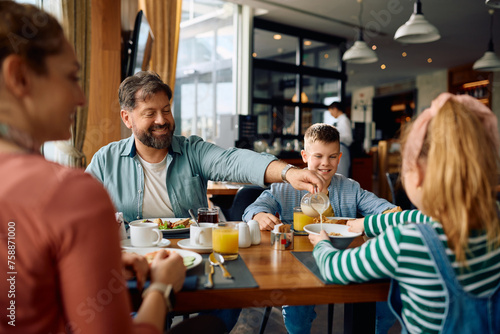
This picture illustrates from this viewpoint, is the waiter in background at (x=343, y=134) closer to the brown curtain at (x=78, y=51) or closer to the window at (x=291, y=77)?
the window at (x=291, y=77)

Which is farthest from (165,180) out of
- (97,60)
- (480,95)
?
(480,95)

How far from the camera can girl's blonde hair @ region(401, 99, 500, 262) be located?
0.91 m

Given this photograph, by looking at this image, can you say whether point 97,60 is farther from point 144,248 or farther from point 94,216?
point 94,216

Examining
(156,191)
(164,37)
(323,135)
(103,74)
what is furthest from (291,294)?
(164,37)

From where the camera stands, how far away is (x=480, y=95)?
1022 centimetres

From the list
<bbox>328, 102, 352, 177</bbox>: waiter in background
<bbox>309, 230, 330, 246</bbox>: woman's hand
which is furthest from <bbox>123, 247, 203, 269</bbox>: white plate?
<bbox>328, 102, 352, 177</bbox>: waiter in background

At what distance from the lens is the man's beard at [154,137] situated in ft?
6.57

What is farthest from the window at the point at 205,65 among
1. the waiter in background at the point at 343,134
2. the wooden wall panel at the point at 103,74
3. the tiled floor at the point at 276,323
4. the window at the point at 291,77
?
the tiled floor at the point at 276,323

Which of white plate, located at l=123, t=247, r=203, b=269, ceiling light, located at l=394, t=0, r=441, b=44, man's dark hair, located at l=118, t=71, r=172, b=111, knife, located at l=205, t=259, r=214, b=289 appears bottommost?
knife, located at l=205, t=259, r=214, b=289

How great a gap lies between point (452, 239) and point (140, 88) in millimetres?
1624

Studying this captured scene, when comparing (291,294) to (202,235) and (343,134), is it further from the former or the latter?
(343,134)

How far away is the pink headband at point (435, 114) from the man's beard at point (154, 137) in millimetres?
1333

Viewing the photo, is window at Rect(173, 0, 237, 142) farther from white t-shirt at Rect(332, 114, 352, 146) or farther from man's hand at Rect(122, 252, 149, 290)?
man's hand at Rect(122, 252, 149, 290)

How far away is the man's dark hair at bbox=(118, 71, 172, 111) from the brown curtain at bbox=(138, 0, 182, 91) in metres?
3.14
